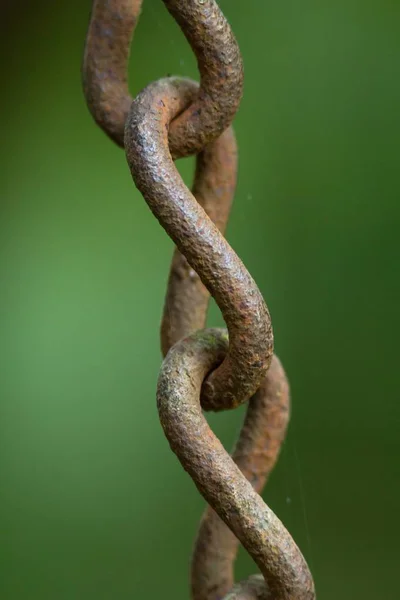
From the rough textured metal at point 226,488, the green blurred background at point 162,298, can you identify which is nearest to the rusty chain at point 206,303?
the rough textured metal at point 226,488

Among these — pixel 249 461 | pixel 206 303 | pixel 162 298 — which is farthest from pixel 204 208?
pixel 162 298

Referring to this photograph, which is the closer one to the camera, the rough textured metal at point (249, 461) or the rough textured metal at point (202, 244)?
the rough textured metal at point (202, 244)

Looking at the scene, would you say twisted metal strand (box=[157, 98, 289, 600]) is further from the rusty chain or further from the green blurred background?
the green blurred background

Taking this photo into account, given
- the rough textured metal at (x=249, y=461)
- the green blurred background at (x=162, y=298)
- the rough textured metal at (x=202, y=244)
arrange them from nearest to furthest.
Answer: the rough textured metal at (x=202, y=244)
the rough textured metal at (x=249, y=461)
the green blurred background at (x=162, y=298)

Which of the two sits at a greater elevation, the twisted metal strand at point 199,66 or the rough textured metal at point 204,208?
the twisted metal strand at point 199,66

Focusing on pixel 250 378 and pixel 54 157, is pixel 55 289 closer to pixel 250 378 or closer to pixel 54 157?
pixel 54 157

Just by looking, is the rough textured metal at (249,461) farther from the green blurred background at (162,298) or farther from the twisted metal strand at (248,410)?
the green blurred background at (162,298)

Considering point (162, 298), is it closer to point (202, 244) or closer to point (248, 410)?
point (248, 410)

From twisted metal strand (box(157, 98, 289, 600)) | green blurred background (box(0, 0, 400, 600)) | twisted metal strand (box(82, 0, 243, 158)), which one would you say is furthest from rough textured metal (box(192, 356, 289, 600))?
green blurred background (box(0, 0, 400, 600))

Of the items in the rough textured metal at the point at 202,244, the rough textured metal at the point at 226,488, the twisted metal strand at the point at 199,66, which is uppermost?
the twisted metal strand at the point at 199,66
